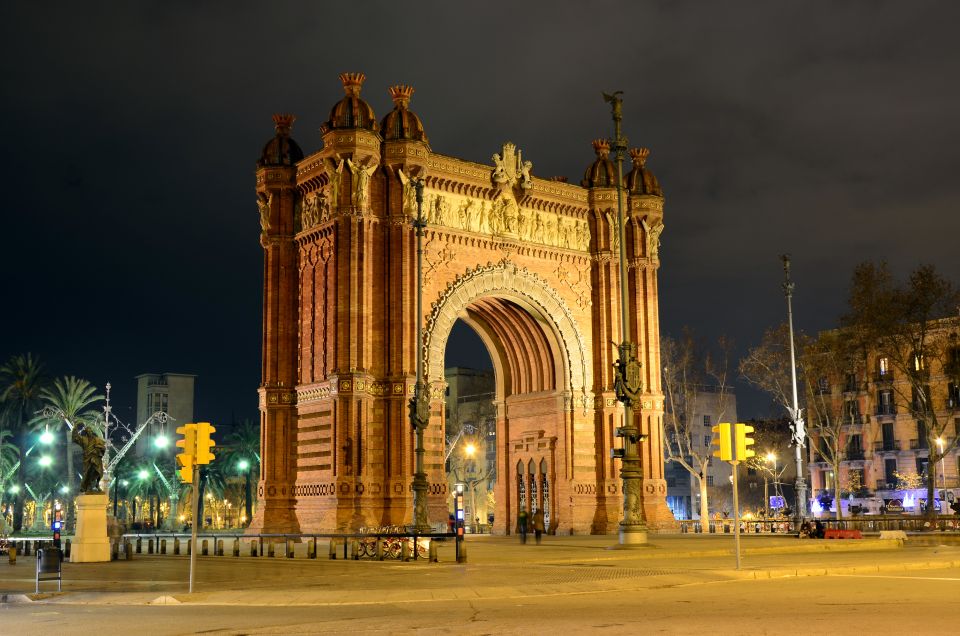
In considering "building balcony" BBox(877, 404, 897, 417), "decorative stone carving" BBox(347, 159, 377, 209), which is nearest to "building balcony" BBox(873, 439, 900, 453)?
"building balcony" BBox(877, 404, 897, 417)

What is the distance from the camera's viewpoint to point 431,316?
47.4 metres

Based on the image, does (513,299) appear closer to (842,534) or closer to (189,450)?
(842,534)

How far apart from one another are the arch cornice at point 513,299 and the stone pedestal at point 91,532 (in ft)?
52.8

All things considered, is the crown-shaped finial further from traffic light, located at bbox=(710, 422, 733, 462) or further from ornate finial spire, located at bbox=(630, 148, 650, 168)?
traffic light, located at bbox=(710, 422, 733, 462)

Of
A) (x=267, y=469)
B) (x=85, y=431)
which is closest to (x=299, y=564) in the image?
(x=85, y=431)

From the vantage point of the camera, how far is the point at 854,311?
2149 inches

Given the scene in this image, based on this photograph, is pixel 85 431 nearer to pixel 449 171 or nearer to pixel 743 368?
pixel 449 171

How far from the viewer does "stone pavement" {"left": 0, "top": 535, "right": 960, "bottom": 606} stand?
20.0m

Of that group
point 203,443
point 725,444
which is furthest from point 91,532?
point 725,444

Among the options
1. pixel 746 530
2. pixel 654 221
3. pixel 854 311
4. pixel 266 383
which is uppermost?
pixel 654 221

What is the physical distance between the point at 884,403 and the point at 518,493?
42610 mm

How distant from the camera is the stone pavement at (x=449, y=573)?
20.0 meters

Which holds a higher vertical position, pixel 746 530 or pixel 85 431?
pixel 85 431

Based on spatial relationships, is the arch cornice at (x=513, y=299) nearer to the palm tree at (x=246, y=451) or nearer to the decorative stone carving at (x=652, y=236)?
the decorative stone carving at (x=652, y=236)
